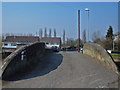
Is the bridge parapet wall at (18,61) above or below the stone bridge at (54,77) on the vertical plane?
above

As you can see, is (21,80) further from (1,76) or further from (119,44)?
(119,44)

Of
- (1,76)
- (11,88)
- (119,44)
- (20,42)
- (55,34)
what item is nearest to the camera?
(11,88)

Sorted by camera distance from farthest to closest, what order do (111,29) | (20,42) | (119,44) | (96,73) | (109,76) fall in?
(20,42) → (111,29) → (119,44) → (96,73) → (109,76)

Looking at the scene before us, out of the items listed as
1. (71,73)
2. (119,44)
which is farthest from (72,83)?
(119,44)

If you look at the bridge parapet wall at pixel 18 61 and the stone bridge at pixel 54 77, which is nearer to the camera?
the stone bridge at pixel 54 77

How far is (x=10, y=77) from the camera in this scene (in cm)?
807

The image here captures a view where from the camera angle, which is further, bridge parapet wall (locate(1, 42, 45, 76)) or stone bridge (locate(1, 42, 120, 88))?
bridge parapet wall (locate(1, 42, 45, 76))

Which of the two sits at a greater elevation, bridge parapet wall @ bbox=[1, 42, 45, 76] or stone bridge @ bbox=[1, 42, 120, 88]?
bridge parapet wall @ bbox=[1, 42, 45, 76]

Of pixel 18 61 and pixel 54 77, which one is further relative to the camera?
pixel 18 61

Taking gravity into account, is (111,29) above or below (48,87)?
above

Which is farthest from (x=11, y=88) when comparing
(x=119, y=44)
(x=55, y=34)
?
(x=55, y=34)

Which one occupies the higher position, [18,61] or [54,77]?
[18,61]

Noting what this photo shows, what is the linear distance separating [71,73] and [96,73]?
144cm

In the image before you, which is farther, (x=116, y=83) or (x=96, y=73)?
(x=96, y=73)
